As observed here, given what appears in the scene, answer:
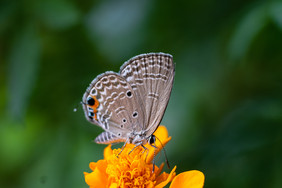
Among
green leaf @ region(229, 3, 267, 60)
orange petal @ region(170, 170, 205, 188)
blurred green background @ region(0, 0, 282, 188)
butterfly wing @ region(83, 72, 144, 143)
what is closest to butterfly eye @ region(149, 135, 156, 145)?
butterfly wing @ region(83, 72, 144, 143)

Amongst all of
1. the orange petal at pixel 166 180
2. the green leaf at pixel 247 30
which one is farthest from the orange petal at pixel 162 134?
the green leaf at pixel 247 30

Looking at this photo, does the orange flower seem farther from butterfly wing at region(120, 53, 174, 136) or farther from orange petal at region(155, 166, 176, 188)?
butterfly wing at region(120, 53, 174, 136)

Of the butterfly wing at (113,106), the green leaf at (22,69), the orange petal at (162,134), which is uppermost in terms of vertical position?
the green leaf at (22,69)

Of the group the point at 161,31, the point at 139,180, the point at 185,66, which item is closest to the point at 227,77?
the point at 185,66

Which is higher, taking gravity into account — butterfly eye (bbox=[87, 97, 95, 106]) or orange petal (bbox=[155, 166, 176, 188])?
butterfly eye (bbox=[87, 97, 95, 106])

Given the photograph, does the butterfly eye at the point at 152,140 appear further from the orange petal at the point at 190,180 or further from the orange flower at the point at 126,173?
the orange petal at the point at 190,180

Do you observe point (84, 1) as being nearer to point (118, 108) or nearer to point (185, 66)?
point (185, 66)
